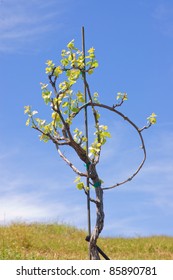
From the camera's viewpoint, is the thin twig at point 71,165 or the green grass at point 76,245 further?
the green grass at point 76,245

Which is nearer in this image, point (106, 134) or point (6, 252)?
point (106, 134)

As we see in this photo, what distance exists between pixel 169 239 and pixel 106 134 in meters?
8.18

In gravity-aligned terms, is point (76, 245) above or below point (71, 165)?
below

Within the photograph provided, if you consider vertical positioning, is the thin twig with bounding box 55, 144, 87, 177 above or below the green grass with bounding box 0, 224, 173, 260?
above

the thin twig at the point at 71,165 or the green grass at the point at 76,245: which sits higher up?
the thin twig at the point at 71,165

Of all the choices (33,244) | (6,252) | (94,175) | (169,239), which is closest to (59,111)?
(94,175)

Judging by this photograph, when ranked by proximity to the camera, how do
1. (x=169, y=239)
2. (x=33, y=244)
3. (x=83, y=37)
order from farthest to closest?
(x=169, y=239) < (x=33, y=244) < (x=83, y=37)

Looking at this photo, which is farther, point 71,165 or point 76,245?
point 76,245

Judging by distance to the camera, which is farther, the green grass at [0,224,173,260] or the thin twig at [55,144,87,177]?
the green grass at [0,224,173,260]

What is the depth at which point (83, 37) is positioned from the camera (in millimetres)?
7273
